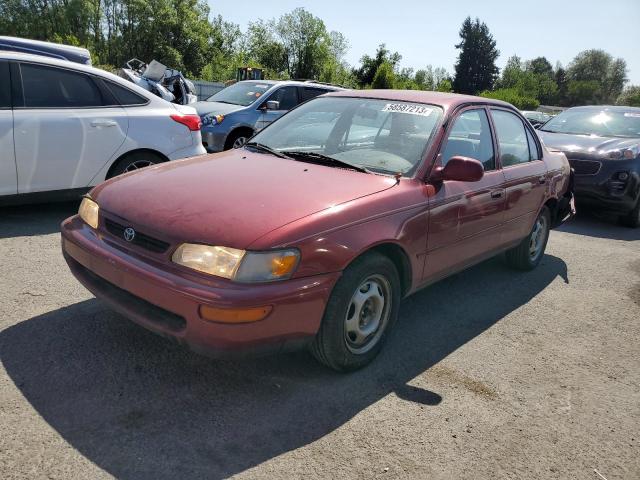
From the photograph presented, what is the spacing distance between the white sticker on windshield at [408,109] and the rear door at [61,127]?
9.56ft

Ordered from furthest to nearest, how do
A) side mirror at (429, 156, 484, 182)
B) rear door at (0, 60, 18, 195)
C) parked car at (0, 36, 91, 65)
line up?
parked car at (0, 36, 91, 65)
rear door at (0, 60, 18, 195)
side mirror at (429, 156, 484, 182)

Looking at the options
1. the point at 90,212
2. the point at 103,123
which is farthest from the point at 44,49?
the point at 90,212

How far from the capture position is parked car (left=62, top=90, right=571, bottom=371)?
2467 millimetres

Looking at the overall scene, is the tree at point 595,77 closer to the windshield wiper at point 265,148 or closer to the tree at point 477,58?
the tree at point 477,58

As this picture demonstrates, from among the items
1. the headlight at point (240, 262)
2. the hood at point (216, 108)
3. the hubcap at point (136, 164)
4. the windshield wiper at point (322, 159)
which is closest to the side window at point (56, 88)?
the hubcap at point (136, 164)

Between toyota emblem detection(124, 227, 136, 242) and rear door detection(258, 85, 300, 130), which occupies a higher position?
rear door detection(258, 85, 300, 130)

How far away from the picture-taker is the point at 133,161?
550cm

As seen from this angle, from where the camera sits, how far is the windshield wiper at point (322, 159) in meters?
3.35

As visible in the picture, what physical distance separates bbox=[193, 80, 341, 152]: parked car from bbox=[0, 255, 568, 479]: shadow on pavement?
20.9ft

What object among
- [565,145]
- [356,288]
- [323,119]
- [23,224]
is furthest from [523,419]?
[565,145]

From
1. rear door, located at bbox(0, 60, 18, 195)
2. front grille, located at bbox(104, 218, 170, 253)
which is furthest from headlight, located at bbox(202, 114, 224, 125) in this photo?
front grille, located at bbox(104, 218, 170, 253)

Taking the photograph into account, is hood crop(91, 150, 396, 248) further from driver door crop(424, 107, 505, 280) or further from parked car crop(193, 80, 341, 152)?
parked car crop(193, 80, 341, 152)

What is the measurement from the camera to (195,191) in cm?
292

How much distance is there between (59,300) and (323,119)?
2253mm
